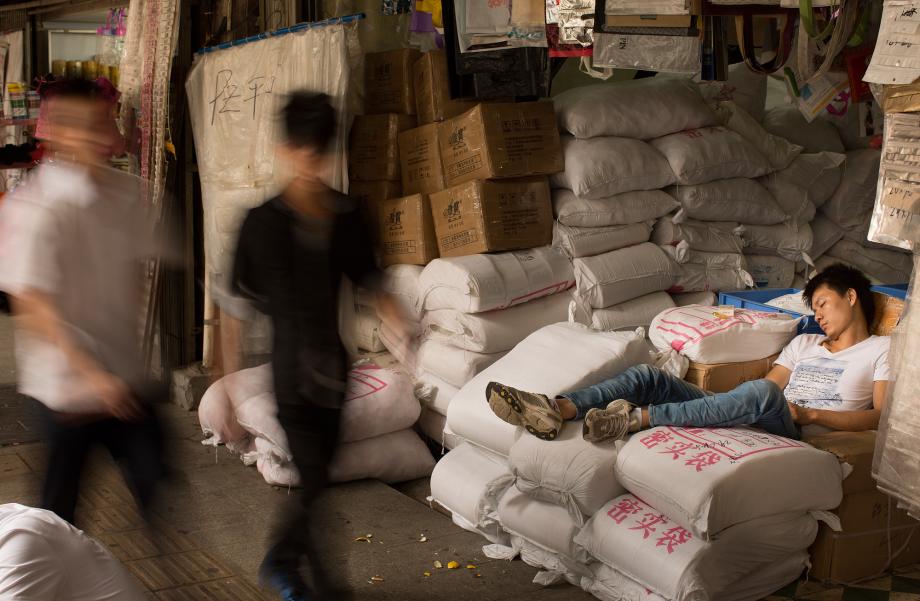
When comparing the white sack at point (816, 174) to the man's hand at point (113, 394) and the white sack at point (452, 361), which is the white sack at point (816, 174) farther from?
the man's hand at point (113, 394)

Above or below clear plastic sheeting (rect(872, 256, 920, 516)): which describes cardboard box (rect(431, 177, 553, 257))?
above

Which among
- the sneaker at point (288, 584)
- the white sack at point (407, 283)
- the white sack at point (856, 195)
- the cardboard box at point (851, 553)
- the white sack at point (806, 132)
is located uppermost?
the white sack at point (806, 132)

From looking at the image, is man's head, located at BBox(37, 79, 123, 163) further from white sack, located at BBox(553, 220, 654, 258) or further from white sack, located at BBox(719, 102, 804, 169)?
white sack, located at BBox(719, 102, 804, 169)

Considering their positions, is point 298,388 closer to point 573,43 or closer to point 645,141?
point 573,43

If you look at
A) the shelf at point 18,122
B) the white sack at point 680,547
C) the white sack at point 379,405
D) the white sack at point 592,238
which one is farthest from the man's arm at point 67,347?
the shelf at point 18,122

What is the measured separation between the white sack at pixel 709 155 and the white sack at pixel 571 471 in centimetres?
187

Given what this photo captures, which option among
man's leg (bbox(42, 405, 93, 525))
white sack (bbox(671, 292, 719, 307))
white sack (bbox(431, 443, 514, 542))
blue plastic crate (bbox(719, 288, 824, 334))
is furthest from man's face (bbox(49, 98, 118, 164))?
white sack (bbox(671, 292, 719, 307))

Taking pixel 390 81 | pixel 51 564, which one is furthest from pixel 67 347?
pixel 390 81

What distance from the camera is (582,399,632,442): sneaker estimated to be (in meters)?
3.57

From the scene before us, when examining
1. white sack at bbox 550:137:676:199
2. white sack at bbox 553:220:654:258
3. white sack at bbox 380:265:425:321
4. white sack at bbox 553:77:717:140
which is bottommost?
white sack at bbox 380:265:425:321

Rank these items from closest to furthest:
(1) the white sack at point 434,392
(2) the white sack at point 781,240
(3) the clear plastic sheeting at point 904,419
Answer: (3) the clear plastic sheeting at point 904,419 → (1) the white sack at point 434,392 → (2) the white sack at point 781,240

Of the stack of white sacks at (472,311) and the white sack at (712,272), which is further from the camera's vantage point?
the white sack at (712,272)

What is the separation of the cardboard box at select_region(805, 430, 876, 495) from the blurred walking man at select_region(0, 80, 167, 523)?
2251mm

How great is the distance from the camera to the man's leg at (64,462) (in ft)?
9.11
